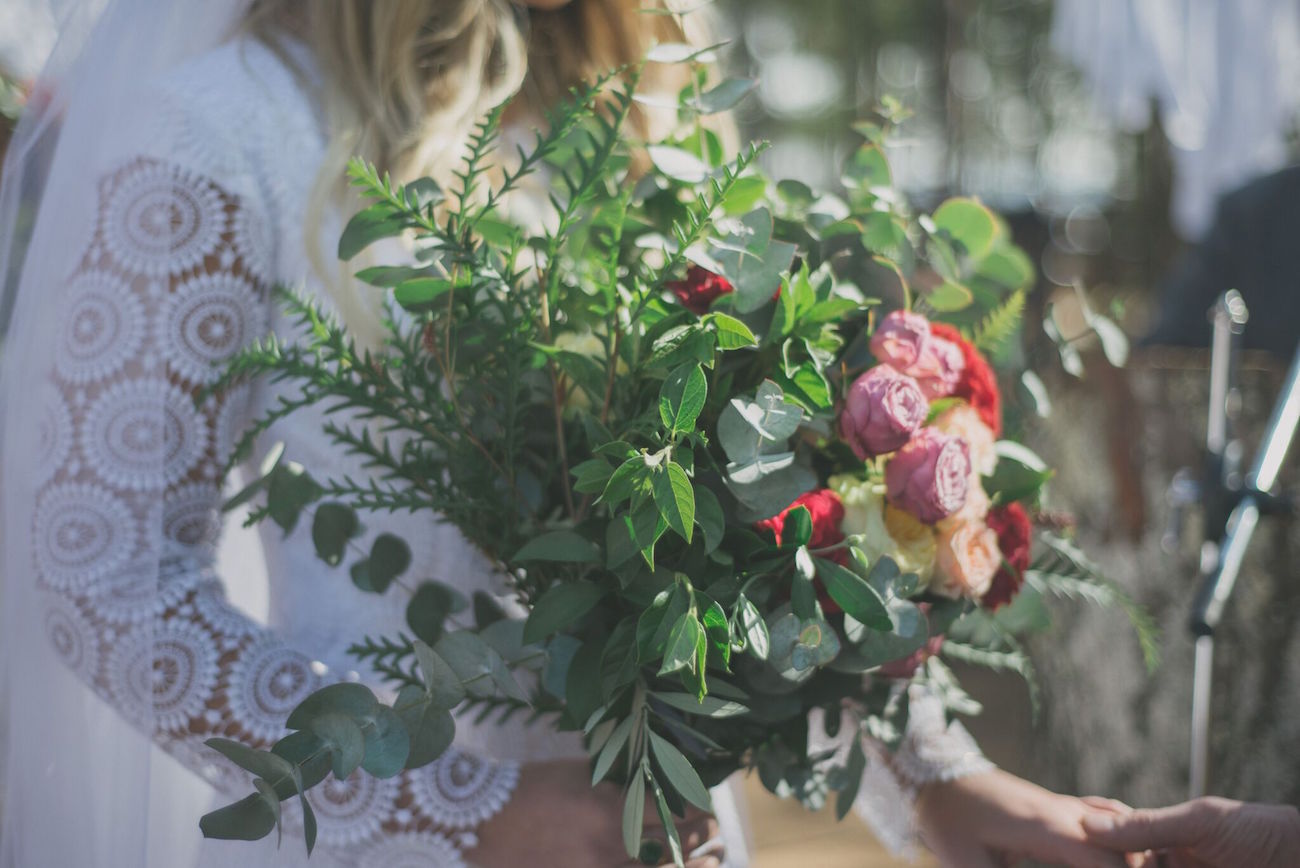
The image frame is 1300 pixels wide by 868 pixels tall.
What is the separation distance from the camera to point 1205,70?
3.10 meters

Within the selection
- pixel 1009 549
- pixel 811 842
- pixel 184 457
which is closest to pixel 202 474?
pixel 184 457

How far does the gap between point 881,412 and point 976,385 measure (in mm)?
181

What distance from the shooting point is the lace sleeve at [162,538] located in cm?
86

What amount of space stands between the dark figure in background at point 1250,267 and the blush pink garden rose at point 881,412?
2.26m

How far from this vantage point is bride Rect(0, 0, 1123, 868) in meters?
0.87

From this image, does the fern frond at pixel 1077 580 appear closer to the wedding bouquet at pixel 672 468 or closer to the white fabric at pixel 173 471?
the wedding bouquet at pixel 672 468

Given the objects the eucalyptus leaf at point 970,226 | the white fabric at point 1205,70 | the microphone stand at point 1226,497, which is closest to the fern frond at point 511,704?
the eucalyptus leaf at point 970,226

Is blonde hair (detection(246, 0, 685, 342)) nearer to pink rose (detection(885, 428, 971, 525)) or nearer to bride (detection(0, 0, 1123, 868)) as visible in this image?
bride (detection(0, 0, 1123, 868))

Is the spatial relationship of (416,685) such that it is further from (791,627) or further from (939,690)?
(939,690)

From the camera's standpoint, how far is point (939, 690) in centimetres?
98

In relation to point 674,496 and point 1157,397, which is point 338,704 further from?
point 1157,397

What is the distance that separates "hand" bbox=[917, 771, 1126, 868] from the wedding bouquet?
0.18m

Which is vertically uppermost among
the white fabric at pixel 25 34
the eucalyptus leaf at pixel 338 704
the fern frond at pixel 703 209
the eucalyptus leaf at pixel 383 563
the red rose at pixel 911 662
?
the white fabric at pixel 25 34

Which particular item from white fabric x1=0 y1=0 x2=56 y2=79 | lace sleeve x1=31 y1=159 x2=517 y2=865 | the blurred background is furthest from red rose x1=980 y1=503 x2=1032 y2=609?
white fabric x1=0 y1=0 x2=56 y2=79
